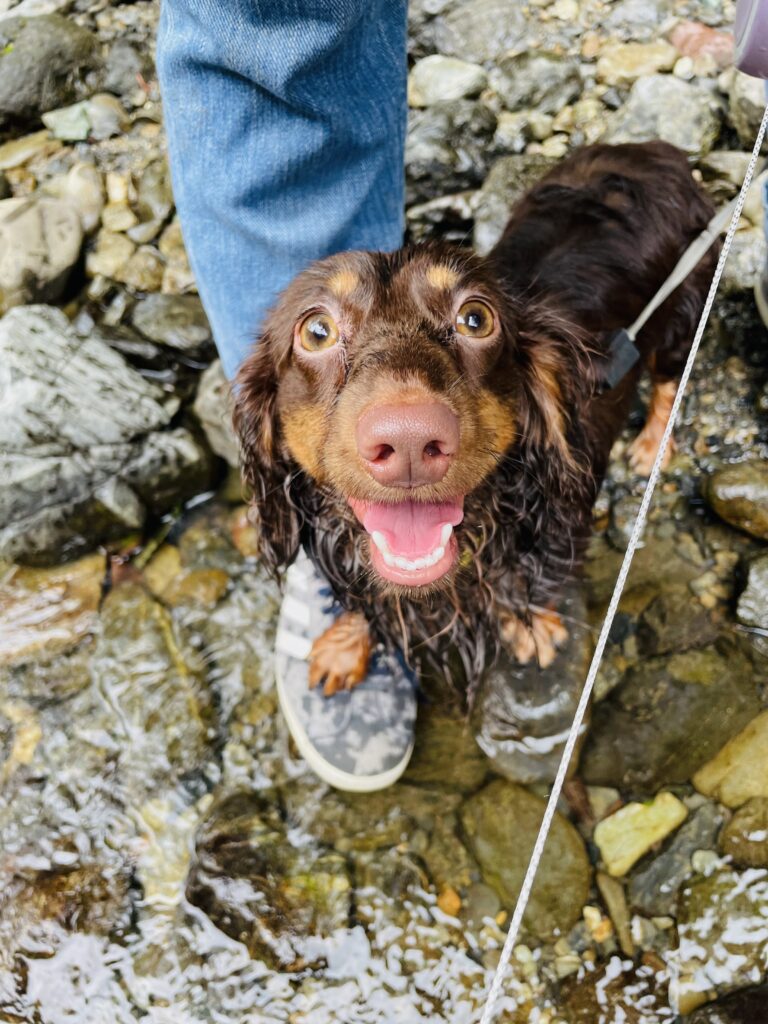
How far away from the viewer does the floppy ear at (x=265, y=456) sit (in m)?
2.22

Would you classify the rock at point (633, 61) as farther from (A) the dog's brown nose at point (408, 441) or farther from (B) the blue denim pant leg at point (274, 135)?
(A) the dog's brown nose at point (408, 441)

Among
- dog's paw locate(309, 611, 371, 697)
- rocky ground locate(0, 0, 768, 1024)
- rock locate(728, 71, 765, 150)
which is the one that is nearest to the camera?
rocky ground locate(0, 0, 768, 1024)

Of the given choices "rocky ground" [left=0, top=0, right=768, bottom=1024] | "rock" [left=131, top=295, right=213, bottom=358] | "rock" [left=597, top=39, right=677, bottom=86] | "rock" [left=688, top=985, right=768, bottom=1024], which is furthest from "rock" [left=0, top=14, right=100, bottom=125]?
"rock" [left=688, top=985, right=768, bottom=1024]

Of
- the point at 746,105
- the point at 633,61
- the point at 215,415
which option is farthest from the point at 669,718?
the point at 633,61

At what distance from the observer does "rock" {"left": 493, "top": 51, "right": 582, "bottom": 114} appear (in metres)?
3.93

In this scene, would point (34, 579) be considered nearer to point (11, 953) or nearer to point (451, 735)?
point (11, 953)

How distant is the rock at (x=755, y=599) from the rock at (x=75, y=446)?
1.93 metres

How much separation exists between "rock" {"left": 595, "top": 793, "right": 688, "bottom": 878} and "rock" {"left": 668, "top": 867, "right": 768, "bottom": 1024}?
16cm

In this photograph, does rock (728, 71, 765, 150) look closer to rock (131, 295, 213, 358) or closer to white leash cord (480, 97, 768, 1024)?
white leash cord (480, 97, 768, 1024)

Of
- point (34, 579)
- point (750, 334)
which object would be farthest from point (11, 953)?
point (750, 334)

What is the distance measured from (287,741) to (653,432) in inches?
68.4

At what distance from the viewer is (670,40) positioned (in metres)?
4.04

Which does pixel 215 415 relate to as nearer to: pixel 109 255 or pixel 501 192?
pixel 109 255

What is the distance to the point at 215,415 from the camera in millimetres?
3217
